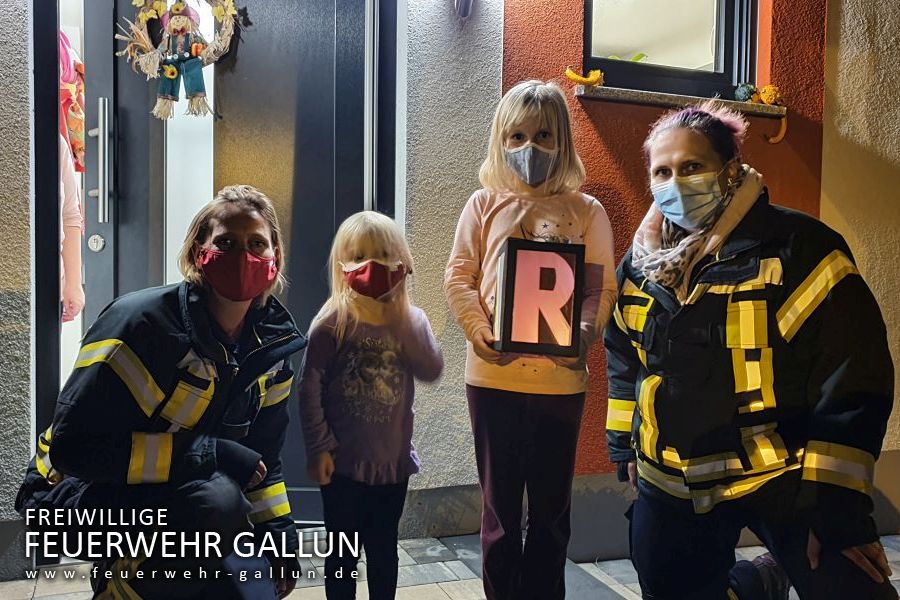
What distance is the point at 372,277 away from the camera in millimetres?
1732

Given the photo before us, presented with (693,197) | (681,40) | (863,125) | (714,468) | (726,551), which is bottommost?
(726,551)

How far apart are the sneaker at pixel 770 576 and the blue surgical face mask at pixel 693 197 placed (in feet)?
2.99

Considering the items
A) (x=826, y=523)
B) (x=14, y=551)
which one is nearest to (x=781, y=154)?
(x=826, y=523)

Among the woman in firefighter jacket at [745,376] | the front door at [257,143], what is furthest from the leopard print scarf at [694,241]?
the front door at [257,143]

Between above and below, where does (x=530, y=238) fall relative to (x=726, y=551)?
above

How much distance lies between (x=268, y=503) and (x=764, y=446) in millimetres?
1160

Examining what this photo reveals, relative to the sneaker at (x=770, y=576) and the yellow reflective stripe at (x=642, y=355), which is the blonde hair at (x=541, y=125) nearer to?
the yellow reflective stripe at (x=642, y=355)

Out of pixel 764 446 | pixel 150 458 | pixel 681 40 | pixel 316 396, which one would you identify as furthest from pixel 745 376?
pixel 681 40

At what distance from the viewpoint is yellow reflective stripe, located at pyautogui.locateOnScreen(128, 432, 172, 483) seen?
1575mm

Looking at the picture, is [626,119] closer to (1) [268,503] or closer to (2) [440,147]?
(2) [440,147]

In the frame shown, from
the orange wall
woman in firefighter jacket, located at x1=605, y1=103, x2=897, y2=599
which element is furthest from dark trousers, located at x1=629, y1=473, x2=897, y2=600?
the orange wall

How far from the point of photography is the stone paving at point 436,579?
189 centimetres

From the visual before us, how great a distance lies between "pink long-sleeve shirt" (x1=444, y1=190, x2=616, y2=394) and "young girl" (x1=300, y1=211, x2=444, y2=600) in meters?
0.16

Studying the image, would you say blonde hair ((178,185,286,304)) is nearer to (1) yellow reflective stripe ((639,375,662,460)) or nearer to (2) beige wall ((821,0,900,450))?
(1) yellow reflective stripe ((639,375,662,460))
